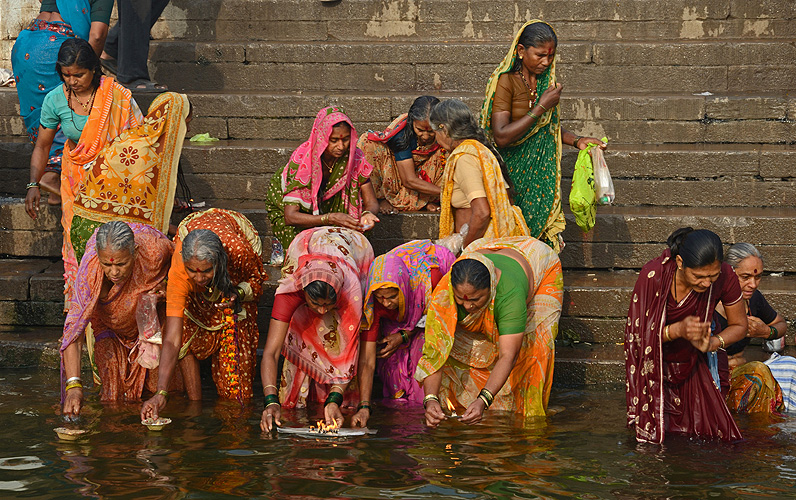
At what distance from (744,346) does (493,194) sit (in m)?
1.83

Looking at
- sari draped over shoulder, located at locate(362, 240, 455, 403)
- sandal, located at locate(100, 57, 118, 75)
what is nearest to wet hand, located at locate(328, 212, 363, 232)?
sari draped over shoulder, located at locate(362, 240, 455, 403)

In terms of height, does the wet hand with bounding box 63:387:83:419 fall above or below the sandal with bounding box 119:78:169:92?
below

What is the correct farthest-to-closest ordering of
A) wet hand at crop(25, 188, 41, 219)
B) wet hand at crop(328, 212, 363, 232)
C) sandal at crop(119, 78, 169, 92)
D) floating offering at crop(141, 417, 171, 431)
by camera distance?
sandal at crop(119, 78, 169, 92) < wet hand at crop(25, 188, 41, 219) < wet hand at crop(328, 212, 363, 232) < floating offering at crop(141, 417, 171, 431)

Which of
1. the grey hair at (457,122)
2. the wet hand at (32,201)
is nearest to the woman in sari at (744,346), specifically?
the grey hair at (457,122)

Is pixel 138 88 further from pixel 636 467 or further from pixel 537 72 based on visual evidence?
pixel 636 467

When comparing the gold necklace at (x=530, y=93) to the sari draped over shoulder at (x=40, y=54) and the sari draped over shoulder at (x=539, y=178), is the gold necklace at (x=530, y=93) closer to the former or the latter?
the sari draped over shoulder at (x=539, y=178)

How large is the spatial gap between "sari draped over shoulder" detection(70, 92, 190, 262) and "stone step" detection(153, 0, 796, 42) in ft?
10.4

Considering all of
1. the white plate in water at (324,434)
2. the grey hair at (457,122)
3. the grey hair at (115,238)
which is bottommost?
the white plate in water at (324,434)

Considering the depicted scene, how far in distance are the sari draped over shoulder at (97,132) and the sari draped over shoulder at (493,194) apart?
2.24m

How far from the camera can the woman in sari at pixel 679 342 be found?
5.05m

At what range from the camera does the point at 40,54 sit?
25.2 feet

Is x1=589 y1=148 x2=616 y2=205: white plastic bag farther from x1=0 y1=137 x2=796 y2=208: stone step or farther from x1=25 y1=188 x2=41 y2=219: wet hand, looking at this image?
x1=25 y1=188 x2=41 y2=219: wet hand

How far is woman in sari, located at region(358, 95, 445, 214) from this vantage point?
7.17 metres

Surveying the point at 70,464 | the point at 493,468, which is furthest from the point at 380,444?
Result: the point at 70,464
